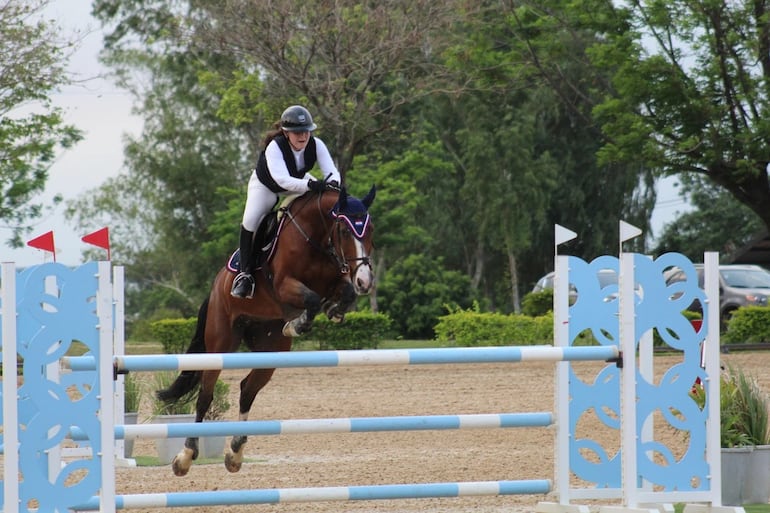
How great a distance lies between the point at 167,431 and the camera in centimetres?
509

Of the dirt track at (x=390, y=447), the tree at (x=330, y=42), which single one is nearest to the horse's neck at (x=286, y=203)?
the dirt track at (x=390, y=447)

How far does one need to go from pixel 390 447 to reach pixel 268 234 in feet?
9.95

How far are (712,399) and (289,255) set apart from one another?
2663 millimetres

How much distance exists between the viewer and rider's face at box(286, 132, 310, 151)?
23.5 feet

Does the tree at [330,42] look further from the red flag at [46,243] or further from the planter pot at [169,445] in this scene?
the red flag at [46,243]

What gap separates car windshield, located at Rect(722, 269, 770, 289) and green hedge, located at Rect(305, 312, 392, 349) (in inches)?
291

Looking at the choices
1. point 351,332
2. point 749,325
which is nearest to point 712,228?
point 749,325

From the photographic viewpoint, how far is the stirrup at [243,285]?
7.07m

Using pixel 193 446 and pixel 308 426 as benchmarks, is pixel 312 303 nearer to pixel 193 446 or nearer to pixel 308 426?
pixel 193 446

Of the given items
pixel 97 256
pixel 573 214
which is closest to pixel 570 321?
pixel 573 214

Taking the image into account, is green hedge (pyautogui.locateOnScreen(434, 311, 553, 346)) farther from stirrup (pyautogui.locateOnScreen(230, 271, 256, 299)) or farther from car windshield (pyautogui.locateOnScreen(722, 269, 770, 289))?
stirrup (pyautogui.locateOnScreen(230, 271, 256, 299))

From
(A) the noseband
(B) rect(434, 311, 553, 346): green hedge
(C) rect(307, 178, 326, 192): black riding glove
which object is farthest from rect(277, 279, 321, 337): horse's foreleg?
(B) rect(434, 311, 553, 346): green hedge

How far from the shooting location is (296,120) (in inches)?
Result: 278

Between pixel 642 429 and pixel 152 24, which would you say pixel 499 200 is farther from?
pixel 642 429
